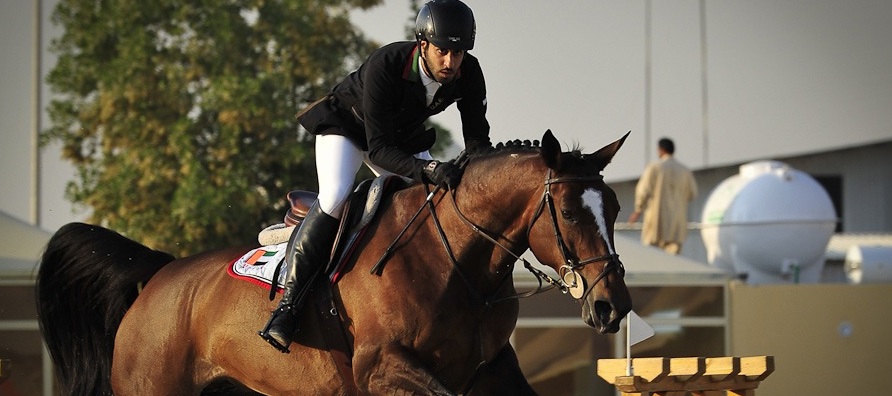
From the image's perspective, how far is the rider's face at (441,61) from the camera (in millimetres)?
4852

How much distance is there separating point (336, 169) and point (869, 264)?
9842 millimetres

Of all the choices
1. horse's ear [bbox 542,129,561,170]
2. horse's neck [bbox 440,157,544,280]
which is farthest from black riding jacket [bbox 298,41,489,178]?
horse's ear [bbox 542,129,561,170]

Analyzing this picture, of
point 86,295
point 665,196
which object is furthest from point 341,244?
point 665,196

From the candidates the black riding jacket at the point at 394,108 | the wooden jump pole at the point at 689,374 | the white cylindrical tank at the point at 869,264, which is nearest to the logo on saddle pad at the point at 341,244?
the black riding jacket at the point at 394,108

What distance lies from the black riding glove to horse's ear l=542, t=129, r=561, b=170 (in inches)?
18.7

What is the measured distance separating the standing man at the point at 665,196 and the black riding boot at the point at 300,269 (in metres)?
7.83

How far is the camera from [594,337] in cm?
1096

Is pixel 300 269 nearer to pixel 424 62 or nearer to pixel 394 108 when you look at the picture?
pixel 394 108

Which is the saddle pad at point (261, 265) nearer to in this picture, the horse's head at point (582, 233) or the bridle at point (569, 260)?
the bridle at point (569, 260)

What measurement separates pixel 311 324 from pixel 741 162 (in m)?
17.3

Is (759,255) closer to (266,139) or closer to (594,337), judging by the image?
(594,337)

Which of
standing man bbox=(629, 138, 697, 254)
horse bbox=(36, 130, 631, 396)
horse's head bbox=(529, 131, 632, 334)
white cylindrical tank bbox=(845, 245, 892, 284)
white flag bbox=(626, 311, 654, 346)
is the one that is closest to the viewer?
horse's head bbox=(529, 131, 632, 334)

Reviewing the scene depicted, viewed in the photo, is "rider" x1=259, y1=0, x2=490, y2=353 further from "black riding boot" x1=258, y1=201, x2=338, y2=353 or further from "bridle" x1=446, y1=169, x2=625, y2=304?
"bridle" x1=446, y1=169, x2=625, y2=304

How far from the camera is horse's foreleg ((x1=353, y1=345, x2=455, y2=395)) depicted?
4.58 metres
